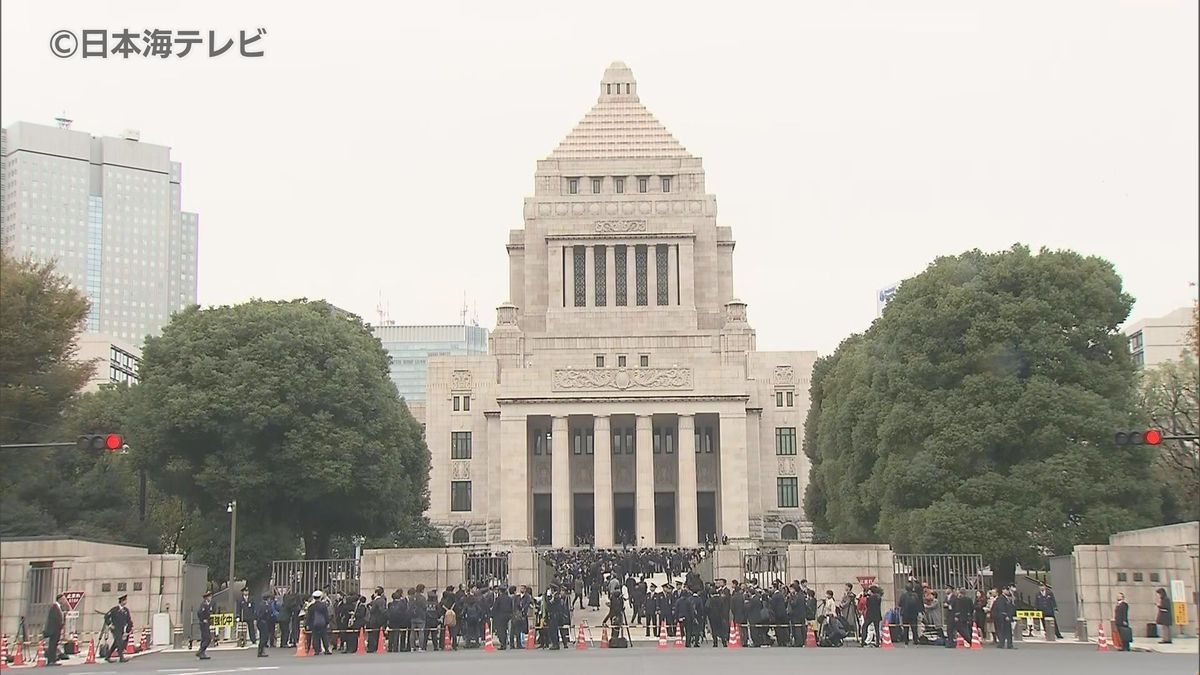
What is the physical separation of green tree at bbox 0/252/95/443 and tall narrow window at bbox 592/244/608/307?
53390mm

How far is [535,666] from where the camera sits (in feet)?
81.9

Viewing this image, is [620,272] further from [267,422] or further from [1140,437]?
[1140,437]

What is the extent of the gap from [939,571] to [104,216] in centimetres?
15452

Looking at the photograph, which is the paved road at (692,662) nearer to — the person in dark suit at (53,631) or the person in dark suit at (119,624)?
the person in dark suit at (119,624)

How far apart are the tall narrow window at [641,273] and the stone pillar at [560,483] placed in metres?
16.9

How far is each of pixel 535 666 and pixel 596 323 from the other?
68643 millimetres

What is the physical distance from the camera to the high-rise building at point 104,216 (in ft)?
539

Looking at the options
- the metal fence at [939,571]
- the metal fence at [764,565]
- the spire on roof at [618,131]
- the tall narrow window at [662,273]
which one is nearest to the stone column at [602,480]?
A: the tall narrow window at [662,273]

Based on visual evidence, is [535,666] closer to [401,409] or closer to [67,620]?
[67,620]

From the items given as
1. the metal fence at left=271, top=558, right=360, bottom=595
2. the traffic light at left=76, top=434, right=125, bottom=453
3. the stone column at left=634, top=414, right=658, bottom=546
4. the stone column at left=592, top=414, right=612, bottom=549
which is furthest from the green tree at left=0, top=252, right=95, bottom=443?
the stone column at left=634, top=414, right=658, bottom=546

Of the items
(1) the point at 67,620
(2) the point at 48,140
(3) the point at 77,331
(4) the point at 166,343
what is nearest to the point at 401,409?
(4) the point at 166,343

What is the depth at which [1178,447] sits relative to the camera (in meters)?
51.3

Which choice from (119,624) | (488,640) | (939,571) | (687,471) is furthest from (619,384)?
(119,624)

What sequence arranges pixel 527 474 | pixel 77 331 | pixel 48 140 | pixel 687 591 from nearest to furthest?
pixel 687 591 < pixel 77 331 < pixel 527 474 < pixel 48 140
